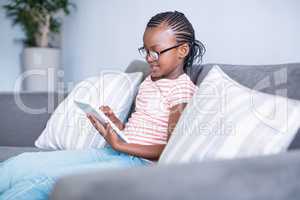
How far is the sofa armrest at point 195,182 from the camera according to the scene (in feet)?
1.63

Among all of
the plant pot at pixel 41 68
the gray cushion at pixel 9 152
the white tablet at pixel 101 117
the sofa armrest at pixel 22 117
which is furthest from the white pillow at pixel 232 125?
the plant pot at pixel 41 68

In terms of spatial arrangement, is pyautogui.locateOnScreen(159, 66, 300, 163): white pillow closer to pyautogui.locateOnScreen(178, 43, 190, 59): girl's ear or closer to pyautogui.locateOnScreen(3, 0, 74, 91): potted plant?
pyautogui.locateOnScreen(178, 43, 190, 59): girl's ear

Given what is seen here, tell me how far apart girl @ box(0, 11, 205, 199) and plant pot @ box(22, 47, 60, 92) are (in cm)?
146

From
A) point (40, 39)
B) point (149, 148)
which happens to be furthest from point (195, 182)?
point (40, 39)

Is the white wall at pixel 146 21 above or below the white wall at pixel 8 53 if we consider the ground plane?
above

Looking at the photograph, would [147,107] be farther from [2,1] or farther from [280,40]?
[2,1]

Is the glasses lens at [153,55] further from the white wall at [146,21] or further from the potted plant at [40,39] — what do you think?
the potted plant at [40,39]

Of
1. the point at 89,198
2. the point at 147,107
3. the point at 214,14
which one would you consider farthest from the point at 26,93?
the point at 89,198

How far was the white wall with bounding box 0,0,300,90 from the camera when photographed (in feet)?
5.00

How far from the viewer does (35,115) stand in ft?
5.97

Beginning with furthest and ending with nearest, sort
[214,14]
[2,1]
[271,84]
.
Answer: [2,1] → [214,14] → [271,84]

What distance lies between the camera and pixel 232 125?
90 centimetres

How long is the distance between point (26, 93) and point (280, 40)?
1.13m

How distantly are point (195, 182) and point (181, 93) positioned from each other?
0.73 metres
